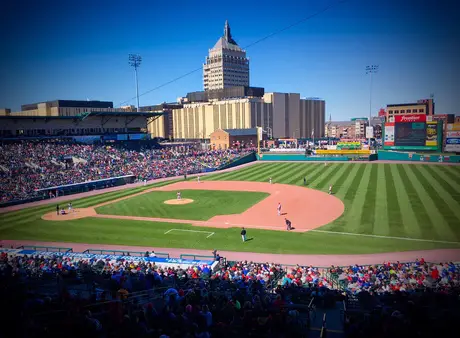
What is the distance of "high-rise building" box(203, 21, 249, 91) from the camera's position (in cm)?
14950

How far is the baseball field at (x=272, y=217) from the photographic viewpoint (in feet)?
67.9

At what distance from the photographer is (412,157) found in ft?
192

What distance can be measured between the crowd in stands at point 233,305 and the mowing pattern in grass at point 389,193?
9055 mm

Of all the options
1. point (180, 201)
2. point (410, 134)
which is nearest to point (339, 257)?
point (180, 201)

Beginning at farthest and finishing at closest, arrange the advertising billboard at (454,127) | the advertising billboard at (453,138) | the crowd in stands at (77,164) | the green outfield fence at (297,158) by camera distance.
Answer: the green outfield fence at (297,158) → the advertising billboard at (454,127) → the advertising billboard at (453,138) → the crowd in stands at (77,164)

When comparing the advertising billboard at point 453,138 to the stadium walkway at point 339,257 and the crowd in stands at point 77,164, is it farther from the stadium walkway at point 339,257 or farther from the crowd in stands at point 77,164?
the stadium walkway at point 339,257

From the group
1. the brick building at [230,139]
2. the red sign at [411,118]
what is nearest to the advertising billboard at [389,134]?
the red sign at [411,118]

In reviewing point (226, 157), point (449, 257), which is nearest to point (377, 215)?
point (449, 257)

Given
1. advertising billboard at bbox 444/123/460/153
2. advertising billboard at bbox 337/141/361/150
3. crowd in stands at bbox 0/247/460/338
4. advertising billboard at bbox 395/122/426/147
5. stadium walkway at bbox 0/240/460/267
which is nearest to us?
crowd in stands at bbox 0/247/460/338

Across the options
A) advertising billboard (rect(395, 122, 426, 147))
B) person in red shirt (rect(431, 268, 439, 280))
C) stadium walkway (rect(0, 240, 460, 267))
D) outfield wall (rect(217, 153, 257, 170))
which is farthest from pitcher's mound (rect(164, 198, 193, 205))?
advertising billboard (rect(395, 122, 426, 147))

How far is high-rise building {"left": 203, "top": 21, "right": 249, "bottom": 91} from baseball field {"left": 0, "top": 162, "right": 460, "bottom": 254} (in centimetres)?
11580

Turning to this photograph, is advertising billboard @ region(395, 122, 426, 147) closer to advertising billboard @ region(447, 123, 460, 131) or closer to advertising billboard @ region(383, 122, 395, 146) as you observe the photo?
advertising billboard @ region(383, 122, 395, 146)

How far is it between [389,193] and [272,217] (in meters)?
13.5

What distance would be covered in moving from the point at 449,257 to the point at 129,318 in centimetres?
1700
